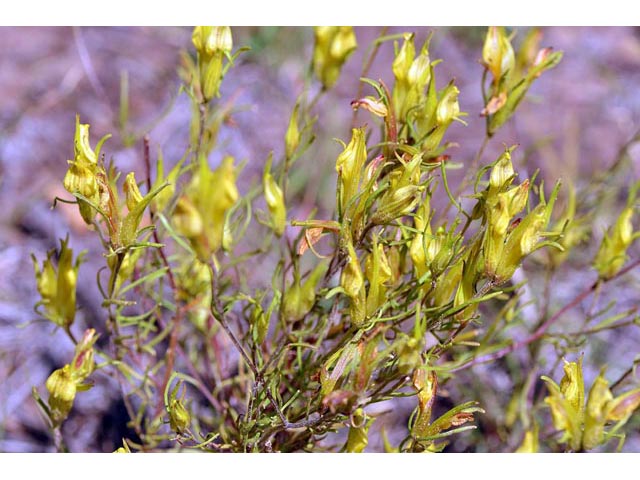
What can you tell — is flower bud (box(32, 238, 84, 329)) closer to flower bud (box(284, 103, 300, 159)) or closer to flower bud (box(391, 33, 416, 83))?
flower bud (box(284, 103, 300, 159))

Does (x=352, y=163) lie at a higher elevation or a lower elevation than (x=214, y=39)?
lower

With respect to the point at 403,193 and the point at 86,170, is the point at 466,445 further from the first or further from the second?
the point at 86,170

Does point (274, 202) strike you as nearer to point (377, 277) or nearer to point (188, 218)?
point (377, 277)

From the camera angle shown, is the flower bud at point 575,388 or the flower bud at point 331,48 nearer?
the flower bud at point 575,388

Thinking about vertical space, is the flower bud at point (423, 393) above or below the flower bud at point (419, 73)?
below

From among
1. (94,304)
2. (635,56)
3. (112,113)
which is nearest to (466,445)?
(94,304)

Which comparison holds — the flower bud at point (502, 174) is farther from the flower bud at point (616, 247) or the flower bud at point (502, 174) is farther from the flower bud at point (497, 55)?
the flower bud at point (616, 247)

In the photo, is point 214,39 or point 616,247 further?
point 616,247

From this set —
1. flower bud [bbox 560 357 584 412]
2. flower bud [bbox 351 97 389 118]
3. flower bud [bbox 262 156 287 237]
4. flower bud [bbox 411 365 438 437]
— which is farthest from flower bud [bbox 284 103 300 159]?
flower bud [bbox 560 357 584 412]

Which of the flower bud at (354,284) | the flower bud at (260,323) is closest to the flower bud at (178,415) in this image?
the flower bud at (260,323)

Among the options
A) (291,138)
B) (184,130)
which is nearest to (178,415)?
(291,138)
